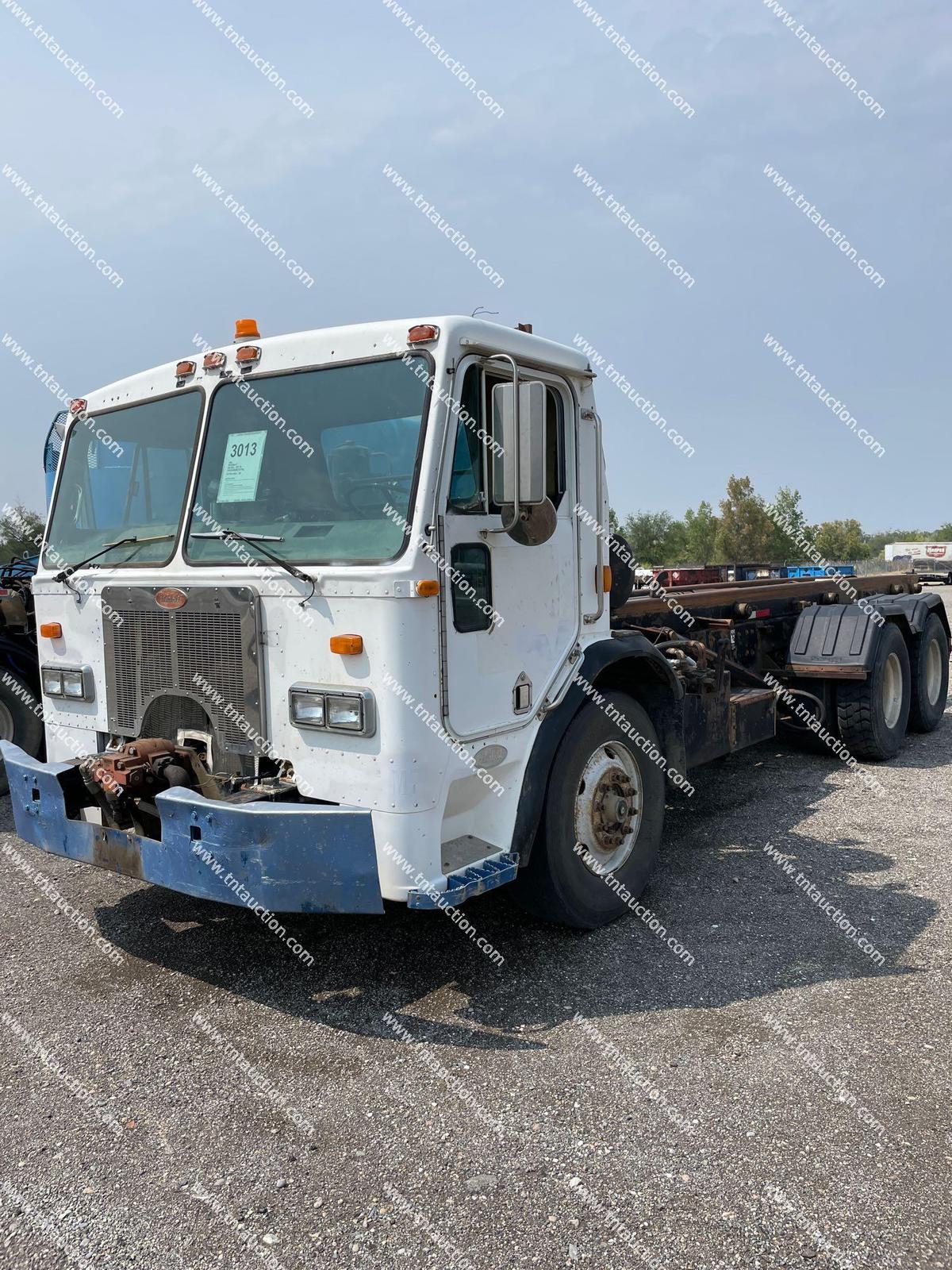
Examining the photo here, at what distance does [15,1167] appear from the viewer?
2.89m

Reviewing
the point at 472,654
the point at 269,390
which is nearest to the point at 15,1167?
the point at 472,654

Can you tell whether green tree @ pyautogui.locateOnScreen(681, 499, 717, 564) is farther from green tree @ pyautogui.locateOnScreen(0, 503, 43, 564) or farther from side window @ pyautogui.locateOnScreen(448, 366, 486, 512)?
side window @ pyautogui.locateOnScreen(448, 366, 486, 512)

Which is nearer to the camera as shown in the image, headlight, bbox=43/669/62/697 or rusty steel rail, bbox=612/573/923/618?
headlight, bbox=43/669/62/697

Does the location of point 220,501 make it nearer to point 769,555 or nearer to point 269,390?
point 269,390

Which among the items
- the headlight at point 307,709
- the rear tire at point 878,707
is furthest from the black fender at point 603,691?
the rear tire at point 878,707

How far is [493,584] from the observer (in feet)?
12.6

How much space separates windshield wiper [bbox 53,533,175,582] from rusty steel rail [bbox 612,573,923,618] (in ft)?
8.02

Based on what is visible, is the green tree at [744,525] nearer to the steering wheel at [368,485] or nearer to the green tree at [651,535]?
the green tree at [651,535]

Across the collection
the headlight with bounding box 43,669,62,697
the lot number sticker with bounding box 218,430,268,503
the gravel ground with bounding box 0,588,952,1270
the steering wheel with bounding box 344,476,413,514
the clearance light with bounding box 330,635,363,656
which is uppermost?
the lot number sticker with bounding box 218,430,268,503

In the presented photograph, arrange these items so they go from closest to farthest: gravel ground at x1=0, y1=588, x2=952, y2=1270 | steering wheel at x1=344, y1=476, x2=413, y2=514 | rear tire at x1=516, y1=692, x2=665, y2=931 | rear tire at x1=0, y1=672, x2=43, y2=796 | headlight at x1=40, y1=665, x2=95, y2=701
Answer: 1. gravel ground at x1=0, y1=588, x2=952, y2=1270
2. steering wheel at x1=344, y1=476, x2=413, y2=514
3. rear tire at x1=516, y1=692, x2=665, y2=931
4. headlight at x1=40, y1=665, x2=95, y2=701
5. rear tire at x1=0, y1=672, x2=43, y2=796

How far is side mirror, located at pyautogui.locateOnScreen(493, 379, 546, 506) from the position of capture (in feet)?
11.5

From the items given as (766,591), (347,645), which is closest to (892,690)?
(766,591)

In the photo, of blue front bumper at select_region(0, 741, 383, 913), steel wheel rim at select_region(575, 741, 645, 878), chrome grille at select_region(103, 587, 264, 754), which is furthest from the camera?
steel wheel rim at select_region(575, 741, 645, 878)

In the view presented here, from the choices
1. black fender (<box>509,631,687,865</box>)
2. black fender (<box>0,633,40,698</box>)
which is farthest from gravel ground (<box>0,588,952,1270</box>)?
black fender (<box>0,633,40,698</box>)
